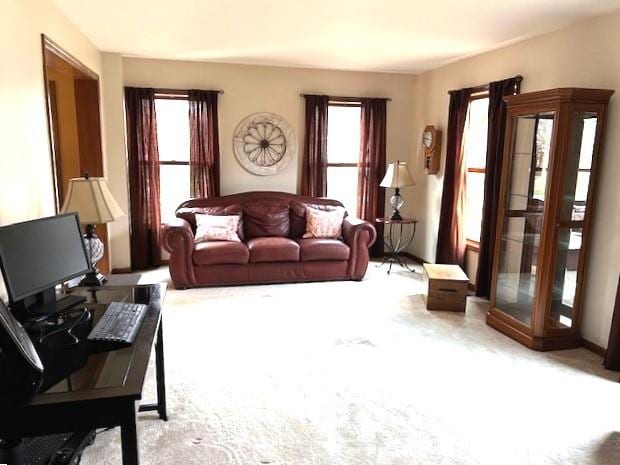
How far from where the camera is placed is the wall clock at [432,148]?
577 centimetres

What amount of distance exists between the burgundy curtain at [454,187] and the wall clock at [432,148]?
1.11ft

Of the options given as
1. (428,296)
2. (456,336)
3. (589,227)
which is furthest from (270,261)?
(589,227)

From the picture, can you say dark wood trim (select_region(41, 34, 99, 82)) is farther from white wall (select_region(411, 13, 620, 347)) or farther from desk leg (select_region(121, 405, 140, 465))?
white wall (select_region(411, 13, 620, 347))

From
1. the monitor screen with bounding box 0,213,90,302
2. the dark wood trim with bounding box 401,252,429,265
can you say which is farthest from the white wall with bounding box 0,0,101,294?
the dark wood trim with bounding box 401,252,429,265

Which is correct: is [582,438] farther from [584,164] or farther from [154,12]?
[154,12]

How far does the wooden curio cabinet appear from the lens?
11.2 feet

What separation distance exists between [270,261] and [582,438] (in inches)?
133

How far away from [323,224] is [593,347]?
118 inches

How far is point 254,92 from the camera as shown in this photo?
19.2ft

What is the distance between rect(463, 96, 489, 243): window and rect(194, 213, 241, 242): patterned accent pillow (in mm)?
2681

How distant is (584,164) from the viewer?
3.54 meters

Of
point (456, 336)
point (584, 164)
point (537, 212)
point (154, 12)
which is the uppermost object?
point (154, 12)

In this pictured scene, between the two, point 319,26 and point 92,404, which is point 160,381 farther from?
point 319,26

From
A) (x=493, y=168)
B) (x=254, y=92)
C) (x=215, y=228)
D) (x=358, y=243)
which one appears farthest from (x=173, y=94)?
(x=493, y=168)
